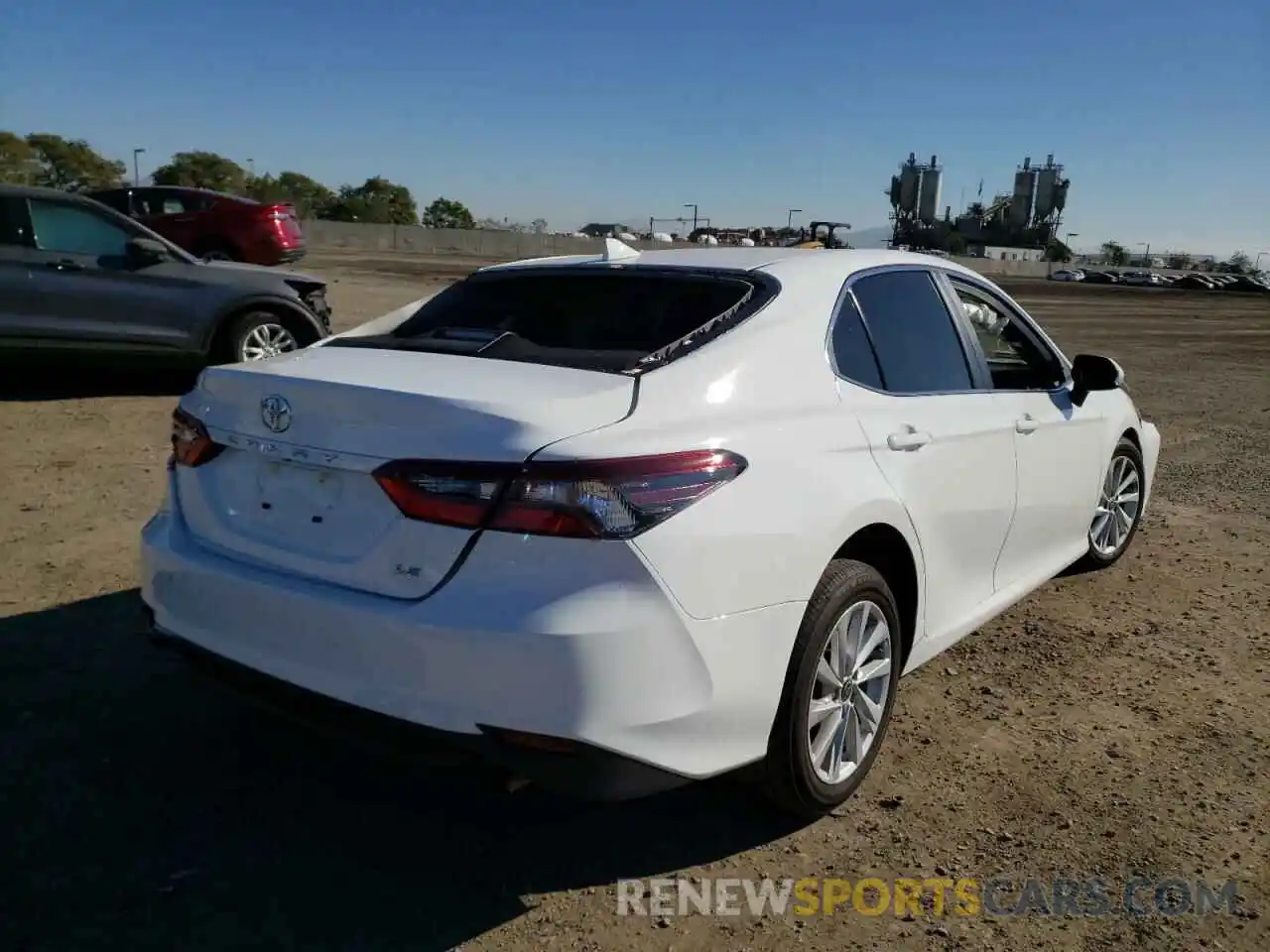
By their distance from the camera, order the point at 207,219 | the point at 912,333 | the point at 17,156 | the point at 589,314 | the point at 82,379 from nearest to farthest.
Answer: the point at 589,314, the point at 912,333, the point at 82,379, the point at 207,219, the point at 17,156

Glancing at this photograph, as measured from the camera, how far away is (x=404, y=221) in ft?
317

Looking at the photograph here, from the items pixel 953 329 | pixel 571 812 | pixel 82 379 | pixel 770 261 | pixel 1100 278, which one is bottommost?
pixel 1100 278

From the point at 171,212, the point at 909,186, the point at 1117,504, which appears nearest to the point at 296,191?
the point at 909,186

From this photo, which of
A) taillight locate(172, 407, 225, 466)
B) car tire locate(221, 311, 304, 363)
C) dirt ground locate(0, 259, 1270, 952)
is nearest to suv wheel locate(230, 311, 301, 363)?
car tire locate(221, 311, 304, 363)

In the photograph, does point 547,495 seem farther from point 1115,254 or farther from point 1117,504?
point 1115,254

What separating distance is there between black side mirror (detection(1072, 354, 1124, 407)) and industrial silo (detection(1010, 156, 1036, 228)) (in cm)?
13877

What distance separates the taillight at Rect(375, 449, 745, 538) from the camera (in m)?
2.40

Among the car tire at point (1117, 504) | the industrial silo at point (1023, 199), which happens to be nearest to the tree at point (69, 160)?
the car tire at point (1117, 504)

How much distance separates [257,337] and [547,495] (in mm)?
7297

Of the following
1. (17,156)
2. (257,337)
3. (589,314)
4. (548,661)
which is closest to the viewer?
(548,661)

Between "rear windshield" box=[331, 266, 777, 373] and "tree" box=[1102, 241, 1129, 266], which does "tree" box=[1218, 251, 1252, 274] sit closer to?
"tree" box=[1102, 241, 1129, 266]

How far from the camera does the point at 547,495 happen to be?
241 cm

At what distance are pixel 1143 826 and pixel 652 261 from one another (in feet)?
7.70

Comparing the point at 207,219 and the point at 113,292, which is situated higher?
the point at 207,219
